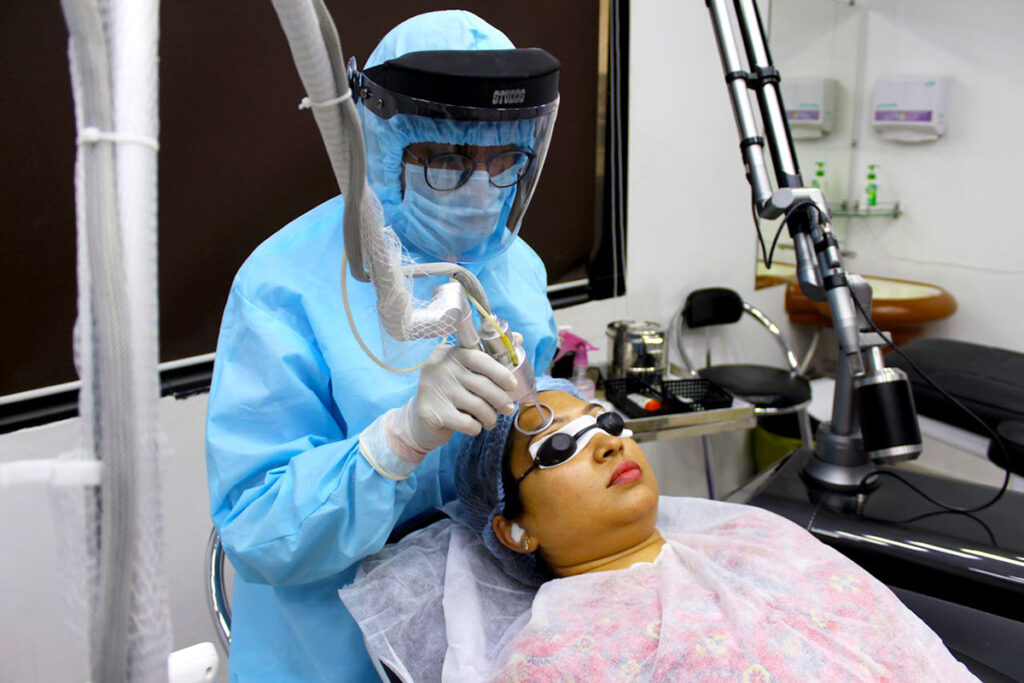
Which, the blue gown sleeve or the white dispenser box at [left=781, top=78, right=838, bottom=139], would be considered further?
the white dispenser box at [left=781, top=78, right=838, bottom=139]

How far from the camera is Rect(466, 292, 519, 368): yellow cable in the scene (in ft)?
2.87

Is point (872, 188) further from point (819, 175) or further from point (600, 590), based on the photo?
point (600, 590)

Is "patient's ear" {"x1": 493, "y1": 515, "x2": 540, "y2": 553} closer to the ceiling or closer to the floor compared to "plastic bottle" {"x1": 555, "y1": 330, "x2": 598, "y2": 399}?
closer to the floor

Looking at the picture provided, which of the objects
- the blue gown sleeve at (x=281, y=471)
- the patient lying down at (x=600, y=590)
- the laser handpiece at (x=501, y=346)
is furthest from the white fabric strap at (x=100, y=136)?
the patient lying down at (x=600, y=590)

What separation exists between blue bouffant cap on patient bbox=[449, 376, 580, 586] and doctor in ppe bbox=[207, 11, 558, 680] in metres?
0.16

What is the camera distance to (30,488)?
1.42 meters

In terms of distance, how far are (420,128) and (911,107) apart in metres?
3.07

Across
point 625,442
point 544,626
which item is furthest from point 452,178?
point 544,626

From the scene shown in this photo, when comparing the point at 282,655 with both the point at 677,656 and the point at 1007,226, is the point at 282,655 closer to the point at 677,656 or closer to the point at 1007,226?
the point at 677,656

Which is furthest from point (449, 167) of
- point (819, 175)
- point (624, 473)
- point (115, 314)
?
point (819, 175)

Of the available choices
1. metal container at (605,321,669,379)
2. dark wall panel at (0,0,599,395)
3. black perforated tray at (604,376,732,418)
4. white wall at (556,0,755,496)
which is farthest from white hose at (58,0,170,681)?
white wall at (556,0,755,496)

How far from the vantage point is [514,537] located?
1145mm

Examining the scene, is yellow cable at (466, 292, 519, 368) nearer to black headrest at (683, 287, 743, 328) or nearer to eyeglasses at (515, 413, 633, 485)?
eyeglasses at (515, 413, 633, 485)

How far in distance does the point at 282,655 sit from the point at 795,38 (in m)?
3.04
